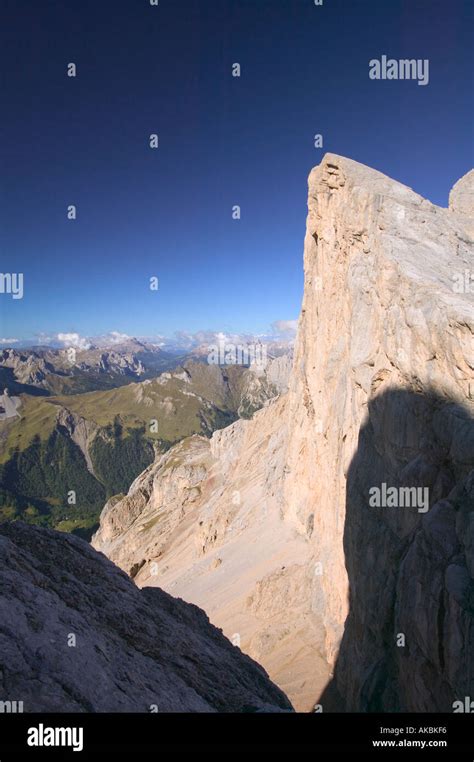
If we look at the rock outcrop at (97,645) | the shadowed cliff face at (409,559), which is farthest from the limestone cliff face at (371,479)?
the rock outcrop at (97,645)

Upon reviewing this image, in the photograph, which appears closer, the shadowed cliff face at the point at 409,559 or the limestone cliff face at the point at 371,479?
the shadowed cliff face at the point at 409,559

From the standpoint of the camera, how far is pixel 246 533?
65188 millimetres

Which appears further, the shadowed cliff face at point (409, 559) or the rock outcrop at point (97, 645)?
the shadowed cliff face at point (409, 559)

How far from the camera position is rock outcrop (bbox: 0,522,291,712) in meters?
9.25

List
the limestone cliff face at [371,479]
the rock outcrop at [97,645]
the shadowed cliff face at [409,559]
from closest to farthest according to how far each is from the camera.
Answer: the rock outcrop at [97,645] → the shadowed cliff face at [409,559] → the limestone cliff face at [371,479]

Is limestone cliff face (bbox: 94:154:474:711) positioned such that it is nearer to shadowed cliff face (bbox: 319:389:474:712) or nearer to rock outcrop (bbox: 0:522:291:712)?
shadowed cliff face (bbox: 319:389:474:712)

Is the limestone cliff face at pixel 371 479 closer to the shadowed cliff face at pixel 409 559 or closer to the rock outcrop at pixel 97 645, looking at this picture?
the shadowed cliff face at pixel 409 559

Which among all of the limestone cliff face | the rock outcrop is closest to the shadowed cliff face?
the limestone cliff face

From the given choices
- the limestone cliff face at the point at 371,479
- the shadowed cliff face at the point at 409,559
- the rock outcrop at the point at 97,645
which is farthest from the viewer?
the limestone cliff face at the point at 371,479

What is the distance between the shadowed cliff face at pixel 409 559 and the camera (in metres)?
13.2

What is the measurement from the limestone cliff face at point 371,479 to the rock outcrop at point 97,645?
6.44 m

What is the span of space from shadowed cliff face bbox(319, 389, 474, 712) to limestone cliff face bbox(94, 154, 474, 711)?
70mm

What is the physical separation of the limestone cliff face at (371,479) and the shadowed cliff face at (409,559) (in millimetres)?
70
